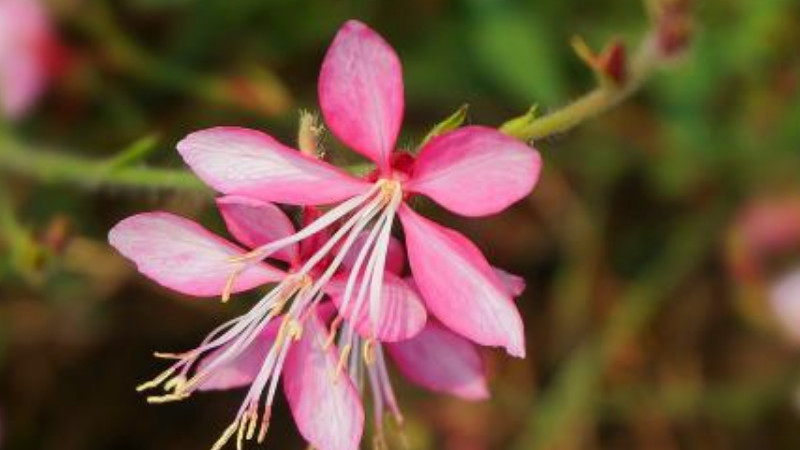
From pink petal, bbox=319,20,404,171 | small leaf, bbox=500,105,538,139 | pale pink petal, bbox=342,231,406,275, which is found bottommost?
pale pink petal, bbox=342,231,406,275

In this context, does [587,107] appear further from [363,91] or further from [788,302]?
[788,302]

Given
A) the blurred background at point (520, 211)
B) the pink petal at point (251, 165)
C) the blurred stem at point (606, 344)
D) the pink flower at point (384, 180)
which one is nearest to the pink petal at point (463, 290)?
the pink flower at point (384, 180)

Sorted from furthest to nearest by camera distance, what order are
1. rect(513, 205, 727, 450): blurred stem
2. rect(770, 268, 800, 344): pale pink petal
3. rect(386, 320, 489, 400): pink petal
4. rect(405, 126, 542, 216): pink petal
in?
rect(513, 205, 727, 450): blurred stem, rect(770, 268, 800, 344): pale pink petal, rect(386, 320, 489, 400): pink petal, rect(405, 126, 542, 216): pink petal

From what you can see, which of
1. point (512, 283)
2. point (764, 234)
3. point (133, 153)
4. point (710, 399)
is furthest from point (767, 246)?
point (133, 153)

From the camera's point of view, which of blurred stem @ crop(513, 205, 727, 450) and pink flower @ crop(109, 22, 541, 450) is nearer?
pink flower @ crop(109, 22, 541, 450)

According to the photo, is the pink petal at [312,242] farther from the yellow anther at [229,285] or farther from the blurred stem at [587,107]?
the blurred stem at [587,107]

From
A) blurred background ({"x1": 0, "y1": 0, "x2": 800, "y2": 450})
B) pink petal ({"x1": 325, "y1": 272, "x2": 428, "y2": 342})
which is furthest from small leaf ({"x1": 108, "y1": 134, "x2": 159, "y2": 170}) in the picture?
blurred background ({"x1": 0, "y1": 0, "x2": 800, "y2": 450})

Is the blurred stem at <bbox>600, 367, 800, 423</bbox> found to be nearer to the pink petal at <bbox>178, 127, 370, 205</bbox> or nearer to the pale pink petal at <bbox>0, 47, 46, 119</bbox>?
the pale pink petal at <bbox>0, 47, 46, 119</bbox>

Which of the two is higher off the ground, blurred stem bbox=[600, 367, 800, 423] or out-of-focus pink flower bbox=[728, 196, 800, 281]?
out-of-focus pink flower bbox=[728, 196, 800, 281]
